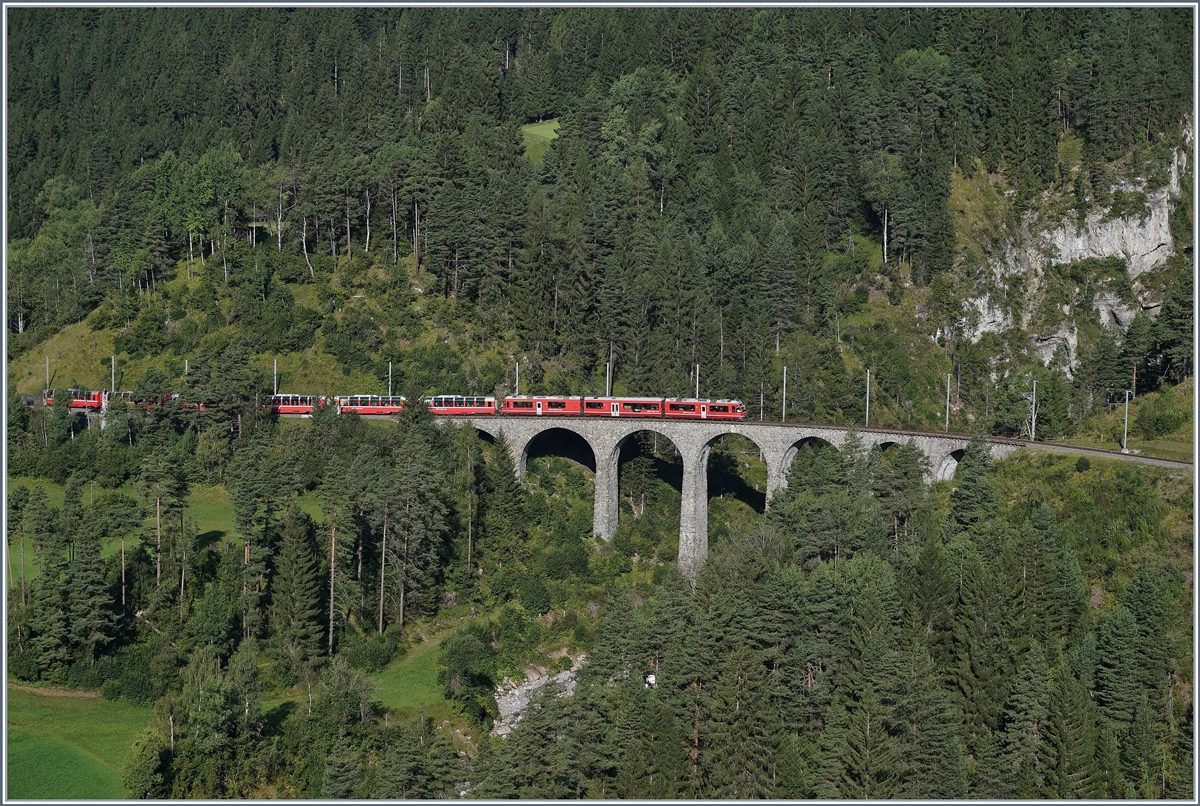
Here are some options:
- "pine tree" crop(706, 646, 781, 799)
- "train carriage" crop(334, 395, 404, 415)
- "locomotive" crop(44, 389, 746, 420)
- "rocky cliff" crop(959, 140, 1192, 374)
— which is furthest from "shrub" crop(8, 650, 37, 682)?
"rocky cliff" crop(959, 140, 1192, 374)

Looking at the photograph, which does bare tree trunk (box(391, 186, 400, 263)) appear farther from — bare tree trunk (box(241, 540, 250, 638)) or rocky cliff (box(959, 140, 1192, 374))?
rocky cliff (box(959, 140, 1192, 374))

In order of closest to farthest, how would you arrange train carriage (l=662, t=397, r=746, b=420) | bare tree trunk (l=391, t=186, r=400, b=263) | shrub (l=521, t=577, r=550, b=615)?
shrub (l=521, t=577, r=550, b=615) → train carriage (l=662, t=397, r=746, b=420) → bare tree trunk (l=391, t=186, r=400, b=263)

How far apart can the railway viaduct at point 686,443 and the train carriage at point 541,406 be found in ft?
2.59

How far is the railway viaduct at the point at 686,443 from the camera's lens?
10694cm

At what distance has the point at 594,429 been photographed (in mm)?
111125

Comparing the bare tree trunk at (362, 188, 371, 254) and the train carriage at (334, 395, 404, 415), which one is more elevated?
the bare tree trunk at (362, 188, 371, 254)

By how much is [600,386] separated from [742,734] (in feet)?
195

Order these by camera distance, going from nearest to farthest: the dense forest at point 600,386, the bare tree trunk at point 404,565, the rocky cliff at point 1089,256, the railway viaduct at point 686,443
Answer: the dense forest at point 600,386, the bare tree trunk at point 404,565, the railway viaduct at point 686,443, the rocky cliff at point 1089,256

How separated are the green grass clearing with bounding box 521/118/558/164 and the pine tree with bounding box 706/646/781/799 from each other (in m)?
91.1

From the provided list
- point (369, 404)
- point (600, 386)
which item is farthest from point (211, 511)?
point (600, 386)

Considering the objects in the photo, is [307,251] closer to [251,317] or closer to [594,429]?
[251,317]

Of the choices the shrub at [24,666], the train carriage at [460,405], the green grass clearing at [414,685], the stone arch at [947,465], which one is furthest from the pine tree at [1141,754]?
the shrub at [24,666]

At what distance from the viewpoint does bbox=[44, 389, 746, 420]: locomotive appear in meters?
110

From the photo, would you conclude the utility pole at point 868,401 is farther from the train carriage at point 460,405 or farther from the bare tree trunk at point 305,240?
the bare tree trunk at point 305,240
